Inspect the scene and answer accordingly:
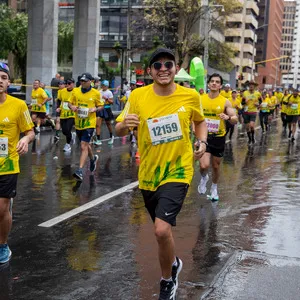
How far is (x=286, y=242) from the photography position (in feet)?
20.7

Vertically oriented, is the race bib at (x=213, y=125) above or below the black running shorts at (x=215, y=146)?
above

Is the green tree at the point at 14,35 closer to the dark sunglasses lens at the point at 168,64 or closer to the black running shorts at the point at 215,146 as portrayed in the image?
the black running shorts at the point at 215,146

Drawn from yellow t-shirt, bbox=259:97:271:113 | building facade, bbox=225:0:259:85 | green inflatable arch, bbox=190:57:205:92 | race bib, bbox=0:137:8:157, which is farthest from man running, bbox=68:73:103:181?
building facade, bbox=225:0:259:85

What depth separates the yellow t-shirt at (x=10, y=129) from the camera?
514 cm

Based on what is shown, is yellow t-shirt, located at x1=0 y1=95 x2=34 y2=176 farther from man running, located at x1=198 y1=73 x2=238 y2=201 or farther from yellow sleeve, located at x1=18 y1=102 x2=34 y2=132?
man running, located at x1=198 y1=73 x2=238 y2=201

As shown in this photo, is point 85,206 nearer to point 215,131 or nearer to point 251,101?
point 215,131

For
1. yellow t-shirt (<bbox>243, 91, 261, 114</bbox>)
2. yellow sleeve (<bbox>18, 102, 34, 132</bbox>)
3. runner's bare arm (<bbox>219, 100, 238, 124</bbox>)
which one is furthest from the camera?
yellow t-shirt (<bbox>243, 91, 261, 114</bbox>)

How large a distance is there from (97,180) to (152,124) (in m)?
5.82

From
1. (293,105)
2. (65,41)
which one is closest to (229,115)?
(293,105)

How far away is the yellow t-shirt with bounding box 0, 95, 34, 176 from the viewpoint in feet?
16.9

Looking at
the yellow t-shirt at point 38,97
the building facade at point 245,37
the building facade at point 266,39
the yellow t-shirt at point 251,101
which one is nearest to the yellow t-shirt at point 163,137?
the yellow t-shirt at point 38,97

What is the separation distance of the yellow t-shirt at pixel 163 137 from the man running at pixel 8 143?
3.94ft

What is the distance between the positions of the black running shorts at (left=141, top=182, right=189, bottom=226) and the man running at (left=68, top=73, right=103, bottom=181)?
5964 millimetres

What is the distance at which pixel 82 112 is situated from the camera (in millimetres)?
10875
